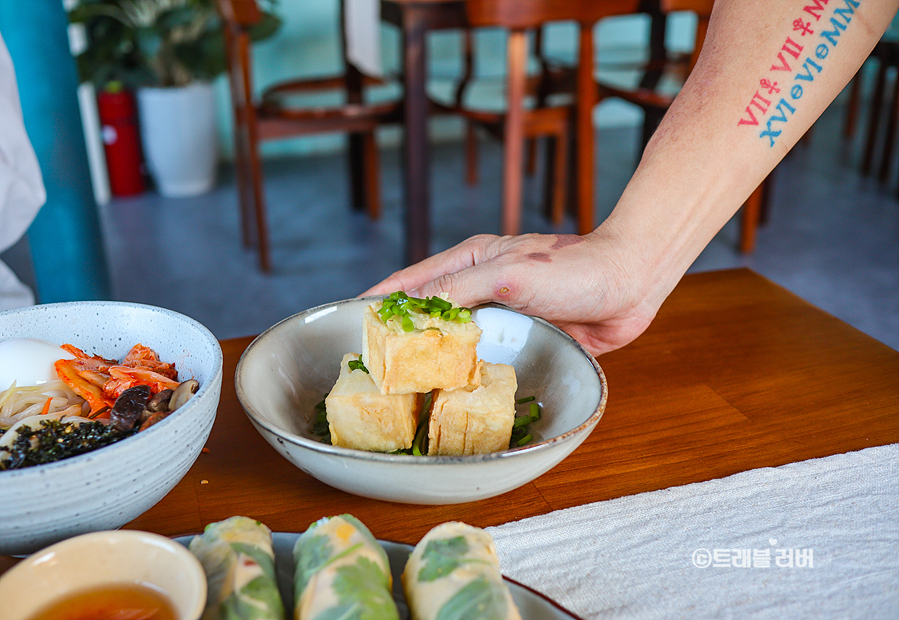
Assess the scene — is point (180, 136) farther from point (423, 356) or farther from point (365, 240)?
point (423, 356)

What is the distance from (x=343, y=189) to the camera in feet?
13.3

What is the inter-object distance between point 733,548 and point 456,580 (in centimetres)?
29

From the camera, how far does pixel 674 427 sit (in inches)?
29.9

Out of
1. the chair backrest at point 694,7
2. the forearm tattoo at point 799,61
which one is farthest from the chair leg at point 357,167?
the forearm tattoo at point 799,61

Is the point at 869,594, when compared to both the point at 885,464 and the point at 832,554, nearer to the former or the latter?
the point at 832,554

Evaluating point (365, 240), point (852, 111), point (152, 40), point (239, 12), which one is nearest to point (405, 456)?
point (239, 12)

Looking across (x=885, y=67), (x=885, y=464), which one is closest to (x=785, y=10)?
(x=885, y=464)

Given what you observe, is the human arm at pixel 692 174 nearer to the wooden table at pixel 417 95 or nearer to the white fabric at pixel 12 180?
the white fabric at pixel 12 180

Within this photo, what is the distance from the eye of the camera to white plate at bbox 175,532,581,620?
0.46 metres

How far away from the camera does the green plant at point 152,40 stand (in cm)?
339

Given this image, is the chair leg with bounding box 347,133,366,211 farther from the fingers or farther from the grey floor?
the fingers

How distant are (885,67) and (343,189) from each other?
10.1 feet

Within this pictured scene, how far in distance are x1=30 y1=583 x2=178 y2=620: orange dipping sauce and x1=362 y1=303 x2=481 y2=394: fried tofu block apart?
26 centimetres

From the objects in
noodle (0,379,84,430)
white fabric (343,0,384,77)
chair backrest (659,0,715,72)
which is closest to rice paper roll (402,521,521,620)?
noodle (0,379,84,430)
